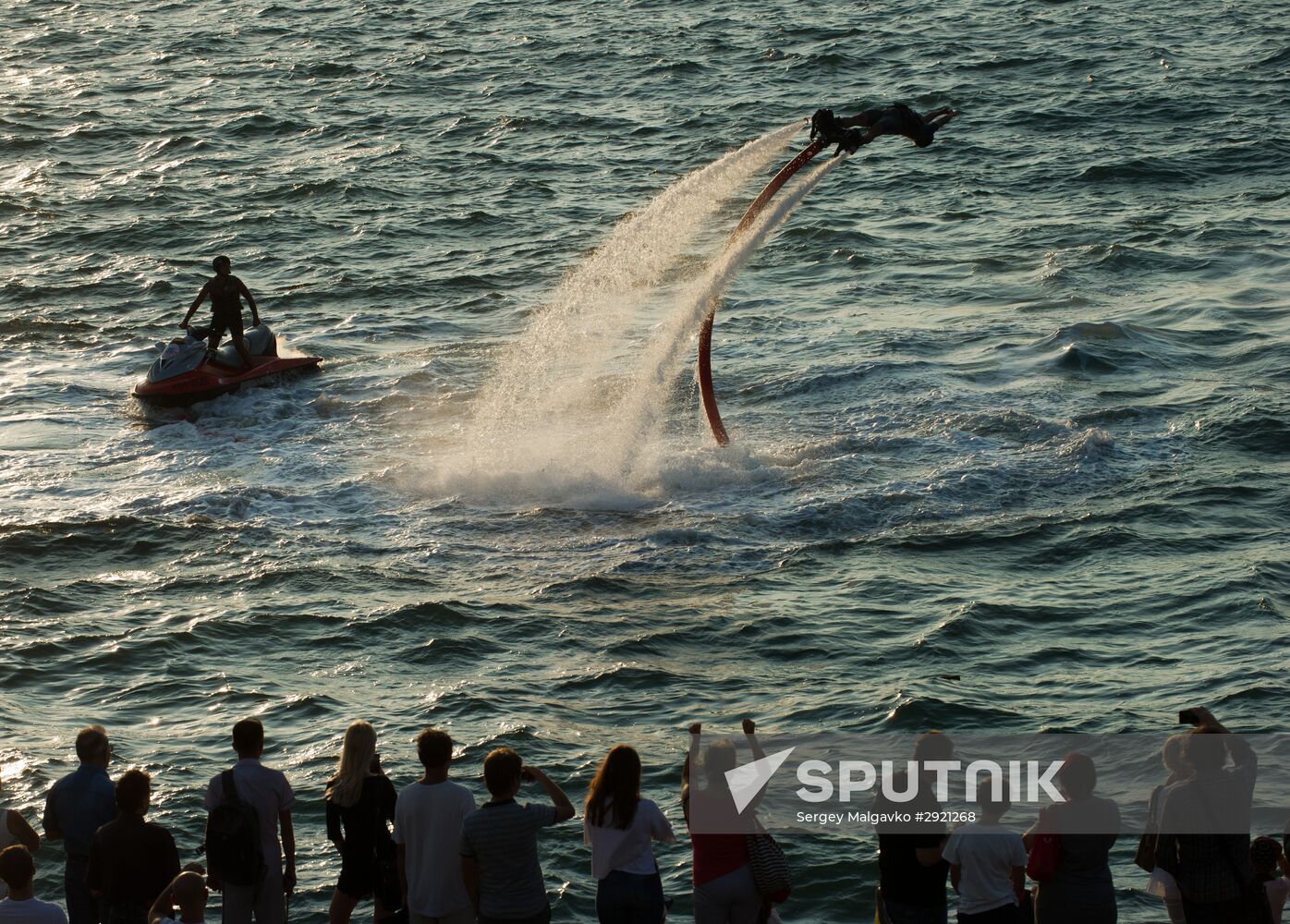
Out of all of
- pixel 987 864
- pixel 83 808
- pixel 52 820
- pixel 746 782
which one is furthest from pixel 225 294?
pixel 987 864

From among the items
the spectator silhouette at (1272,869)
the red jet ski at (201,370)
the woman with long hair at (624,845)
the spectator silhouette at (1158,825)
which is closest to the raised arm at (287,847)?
the woman with long hair at (624,845)

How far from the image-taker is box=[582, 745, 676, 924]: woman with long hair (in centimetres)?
915

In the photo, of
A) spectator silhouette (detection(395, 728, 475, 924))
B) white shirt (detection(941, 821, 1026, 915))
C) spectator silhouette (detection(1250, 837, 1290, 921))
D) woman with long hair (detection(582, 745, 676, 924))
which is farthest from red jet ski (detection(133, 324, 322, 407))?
spectator silhouette (detection(1250, 837, 1290, 921))

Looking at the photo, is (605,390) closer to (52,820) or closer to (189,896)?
(52,820)

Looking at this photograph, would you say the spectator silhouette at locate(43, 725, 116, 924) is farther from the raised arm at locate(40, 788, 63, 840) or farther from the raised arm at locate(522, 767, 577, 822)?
the raised arm at locate(522, 767, 577, 822)

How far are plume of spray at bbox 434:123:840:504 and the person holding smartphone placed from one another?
1222cm

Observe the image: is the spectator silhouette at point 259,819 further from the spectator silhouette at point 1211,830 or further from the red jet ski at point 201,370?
the red jet ski at point 201,370

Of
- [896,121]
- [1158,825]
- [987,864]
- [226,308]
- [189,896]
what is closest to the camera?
[189,896]

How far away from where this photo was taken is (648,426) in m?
23.6

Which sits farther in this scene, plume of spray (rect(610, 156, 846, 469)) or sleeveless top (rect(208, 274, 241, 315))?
sleeveless top (rect(208, 274, 241, 315))

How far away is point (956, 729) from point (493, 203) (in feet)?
86.1

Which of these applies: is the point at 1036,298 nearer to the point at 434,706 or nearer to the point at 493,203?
the point at 493,203

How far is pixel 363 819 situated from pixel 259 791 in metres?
0.65

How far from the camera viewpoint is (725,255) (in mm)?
23359
